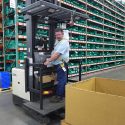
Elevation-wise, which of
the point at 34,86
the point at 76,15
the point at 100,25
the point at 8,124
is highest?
the point at 100,25

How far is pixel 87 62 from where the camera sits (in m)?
8.95

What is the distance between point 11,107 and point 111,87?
2.33 metres

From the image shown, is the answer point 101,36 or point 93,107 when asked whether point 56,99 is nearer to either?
point 93,107

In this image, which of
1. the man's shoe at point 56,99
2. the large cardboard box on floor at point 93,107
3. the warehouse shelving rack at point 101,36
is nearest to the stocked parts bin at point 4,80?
the man's shoe at point 56,99

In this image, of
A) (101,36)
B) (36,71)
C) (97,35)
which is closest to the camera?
(36,71)

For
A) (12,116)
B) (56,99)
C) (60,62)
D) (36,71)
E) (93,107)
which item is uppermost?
(60,62)

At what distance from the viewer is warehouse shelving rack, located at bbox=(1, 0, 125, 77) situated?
26.1 ft

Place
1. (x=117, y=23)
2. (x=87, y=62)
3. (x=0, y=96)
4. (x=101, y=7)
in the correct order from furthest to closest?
(x=117, y=23)
(x=101, y=7)
(x=87, y=62)
(x=0, y=96)

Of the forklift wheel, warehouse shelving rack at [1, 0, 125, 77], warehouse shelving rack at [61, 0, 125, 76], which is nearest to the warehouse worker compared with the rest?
the forklift wheel

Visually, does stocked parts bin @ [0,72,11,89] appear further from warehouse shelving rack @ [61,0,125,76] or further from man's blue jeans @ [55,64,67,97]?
warehouse shelving rack @ [61,0,125,76]

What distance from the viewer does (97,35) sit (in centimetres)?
1001

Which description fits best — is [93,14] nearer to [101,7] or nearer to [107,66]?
[101,7]

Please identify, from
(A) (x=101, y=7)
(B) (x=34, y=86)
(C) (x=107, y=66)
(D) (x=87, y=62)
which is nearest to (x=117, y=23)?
(A) (x=101, y=7)

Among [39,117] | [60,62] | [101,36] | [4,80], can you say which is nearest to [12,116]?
[39,117]
